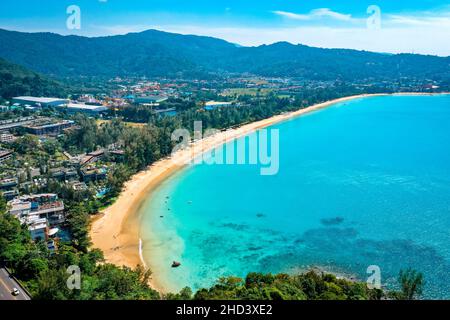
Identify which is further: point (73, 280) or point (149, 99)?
point (149, 99)

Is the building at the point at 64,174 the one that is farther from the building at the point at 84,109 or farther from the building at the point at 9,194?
the building at the point at 84,109

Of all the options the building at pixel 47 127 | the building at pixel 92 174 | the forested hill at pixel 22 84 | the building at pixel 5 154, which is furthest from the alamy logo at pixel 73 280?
the forested hill at pixel 22 84

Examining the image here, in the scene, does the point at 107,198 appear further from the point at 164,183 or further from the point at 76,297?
the point at 76,297

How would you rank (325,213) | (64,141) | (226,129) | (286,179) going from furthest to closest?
(226,129)
(64,141)
(286,179)
(325,213)

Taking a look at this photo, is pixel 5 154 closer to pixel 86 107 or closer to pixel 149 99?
pixel 86 107

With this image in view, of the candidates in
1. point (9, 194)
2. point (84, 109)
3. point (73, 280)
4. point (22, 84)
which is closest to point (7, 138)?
point (9, 194)
